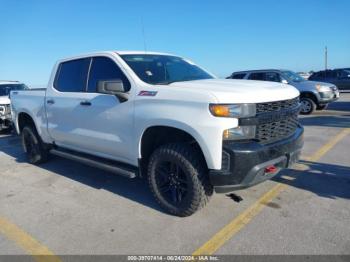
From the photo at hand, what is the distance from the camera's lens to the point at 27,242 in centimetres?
343

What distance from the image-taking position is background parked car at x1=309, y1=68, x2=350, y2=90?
19609mm

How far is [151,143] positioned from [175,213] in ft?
2.91

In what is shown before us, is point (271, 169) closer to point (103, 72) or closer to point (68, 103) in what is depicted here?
point (103, 72)

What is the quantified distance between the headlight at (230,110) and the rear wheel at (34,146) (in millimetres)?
4118

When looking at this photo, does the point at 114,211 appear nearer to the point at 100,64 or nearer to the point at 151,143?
the point at 151,143

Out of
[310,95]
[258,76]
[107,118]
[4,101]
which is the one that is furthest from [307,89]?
[4,101]

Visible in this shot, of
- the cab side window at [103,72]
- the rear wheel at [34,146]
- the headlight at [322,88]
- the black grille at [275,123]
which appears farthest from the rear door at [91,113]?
the headlight at [322,88]

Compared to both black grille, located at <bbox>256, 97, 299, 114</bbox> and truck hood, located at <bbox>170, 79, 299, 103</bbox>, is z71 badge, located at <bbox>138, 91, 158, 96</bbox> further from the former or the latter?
black grille, located at <bbox>256, 97, 299, 114</bbox>

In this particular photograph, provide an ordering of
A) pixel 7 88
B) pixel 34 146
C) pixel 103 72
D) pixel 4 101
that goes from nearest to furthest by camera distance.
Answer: pixel 103 72 → pixel 34 146 → pixel 4 101 → pixel 7 88

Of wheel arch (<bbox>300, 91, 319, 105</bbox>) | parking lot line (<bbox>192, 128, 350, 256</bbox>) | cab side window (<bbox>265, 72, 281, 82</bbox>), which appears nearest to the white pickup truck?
parking lot line (<bbox>192, 128, 350, 256</bbox>)

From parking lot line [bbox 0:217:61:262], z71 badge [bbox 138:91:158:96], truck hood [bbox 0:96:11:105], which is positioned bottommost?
parking lot line [bbox 0:217:61:262]

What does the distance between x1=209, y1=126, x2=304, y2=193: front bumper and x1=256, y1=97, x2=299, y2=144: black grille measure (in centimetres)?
10

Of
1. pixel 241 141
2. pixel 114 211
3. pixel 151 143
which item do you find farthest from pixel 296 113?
pixel 114 211

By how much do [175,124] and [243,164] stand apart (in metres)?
0.83
